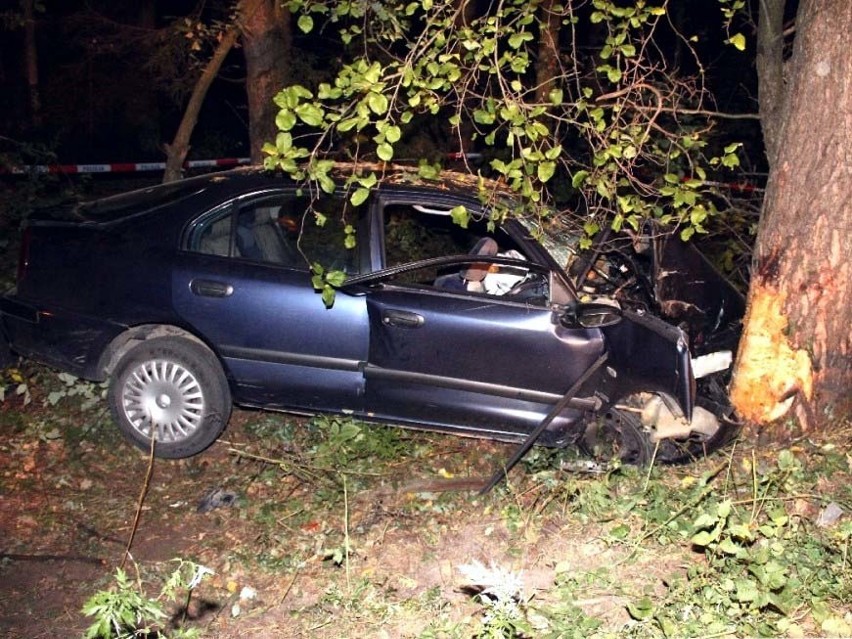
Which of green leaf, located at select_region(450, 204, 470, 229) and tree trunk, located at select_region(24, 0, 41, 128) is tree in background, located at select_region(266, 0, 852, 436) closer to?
green leaf, located at select_region(450, 204, 470, 229)

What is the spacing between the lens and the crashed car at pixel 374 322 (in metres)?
5.34

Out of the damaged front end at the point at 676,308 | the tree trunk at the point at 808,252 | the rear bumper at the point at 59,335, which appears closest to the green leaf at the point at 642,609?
the damaged front end at the point at 676,308

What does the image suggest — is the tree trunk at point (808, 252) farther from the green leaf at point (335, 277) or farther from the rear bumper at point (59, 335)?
the rear bumper at point (59, 335)

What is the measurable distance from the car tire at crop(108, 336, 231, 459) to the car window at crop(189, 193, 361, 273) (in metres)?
0.61

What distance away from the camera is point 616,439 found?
5.62 m

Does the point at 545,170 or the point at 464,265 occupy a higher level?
the point at 545,170

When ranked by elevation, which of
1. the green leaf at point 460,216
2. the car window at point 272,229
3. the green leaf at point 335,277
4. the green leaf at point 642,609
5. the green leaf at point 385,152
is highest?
the green leaf at point 385,152

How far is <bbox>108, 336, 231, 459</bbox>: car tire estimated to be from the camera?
5598 millimetres

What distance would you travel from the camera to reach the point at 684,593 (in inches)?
158

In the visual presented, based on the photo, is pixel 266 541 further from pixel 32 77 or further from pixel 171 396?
pixel 32 77

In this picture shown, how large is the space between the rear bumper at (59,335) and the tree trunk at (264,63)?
337 cm

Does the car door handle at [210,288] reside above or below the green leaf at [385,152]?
below

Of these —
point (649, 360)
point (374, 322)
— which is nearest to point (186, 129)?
point (374, 322)

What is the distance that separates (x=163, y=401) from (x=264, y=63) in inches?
172
